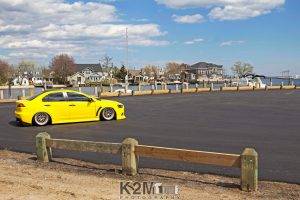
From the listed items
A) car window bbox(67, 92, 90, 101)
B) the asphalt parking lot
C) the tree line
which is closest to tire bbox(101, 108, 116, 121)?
the asphalt parking lot

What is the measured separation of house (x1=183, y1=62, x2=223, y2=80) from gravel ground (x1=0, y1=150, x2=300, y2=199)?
160401 millimetres

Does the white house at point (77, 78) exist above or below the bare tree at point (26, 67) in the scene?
below

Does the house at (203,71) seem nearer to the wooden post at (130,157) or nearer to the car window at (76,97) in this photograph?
the car window at (76,97)

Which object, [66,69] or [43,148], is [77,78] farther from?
[43,148]

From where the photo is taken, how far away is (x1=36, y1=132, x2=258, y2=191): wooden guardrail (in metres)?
8.12

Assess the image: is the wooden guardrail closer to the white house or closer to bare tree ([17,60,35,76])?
the white house

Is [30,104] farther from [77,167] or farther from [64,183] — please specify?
[64,183]

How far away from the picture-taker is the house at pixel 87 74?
139375mm

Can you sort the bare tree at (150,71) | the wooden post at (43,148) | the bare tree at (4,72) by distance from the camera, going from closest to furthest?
the wooden post at (43,148) < the bare tree at (4,72) < the bare tree at (150,71)

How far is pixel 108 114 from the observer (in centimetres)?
2023

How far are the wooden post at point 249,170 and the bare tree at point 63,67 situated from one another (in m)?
131

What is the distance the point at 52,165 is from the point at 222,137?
5.72 m

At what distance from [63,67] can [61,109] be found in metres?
120

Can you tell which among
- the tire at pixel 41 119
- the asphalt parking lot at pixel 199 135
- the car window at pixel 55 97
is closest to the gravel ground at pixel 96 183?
the asphalt parking lot at pixel 199 135
